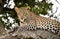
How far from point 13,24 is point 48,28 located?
864 millimetres

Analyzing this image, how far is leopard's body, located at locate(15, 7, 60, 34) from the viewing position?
13.4 feet

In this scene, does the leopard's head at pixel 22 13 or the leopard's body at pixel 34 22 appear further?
the leopard's head at pixel 22 13

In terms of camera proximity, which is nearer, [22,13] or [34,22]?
[34,22]

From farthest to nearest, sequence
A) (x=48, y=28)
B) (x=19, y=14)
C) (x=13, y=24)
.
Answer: (x=13, y=24), (x=19, y=14), (x=48, y=28)

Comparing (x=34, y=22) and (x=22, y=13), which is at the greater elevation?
(x=22, y=13)

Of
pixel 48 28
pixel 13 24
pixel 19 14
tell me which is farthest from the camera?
pixel 13 24

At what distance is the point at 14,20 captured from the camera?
4.77 meters

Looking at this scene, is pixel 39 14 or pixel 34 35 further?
pixel 39 14

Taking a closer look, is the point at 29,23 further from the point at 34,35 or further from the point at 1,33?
the point at 1,33

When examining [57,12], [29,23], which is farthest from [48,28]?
[57,12]

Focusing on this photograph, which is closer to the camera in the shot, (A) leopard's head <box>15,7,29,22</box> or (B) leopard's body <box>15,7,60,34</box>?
(B) leopard's body <box>15,7,60,34</box>

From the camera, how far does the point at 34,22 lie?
4301 mm

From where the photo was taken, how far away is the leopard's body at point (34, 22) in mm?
4070

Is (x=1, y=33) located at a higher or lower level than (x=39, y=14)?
lower
